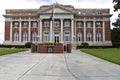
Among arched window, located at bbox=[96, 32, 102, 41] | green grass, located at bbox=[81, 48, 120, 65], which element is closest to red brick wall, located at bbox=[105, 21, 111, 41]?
arched window, located at bbox=[96, 32, 102, 41]

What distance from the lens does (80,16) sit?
229 ft

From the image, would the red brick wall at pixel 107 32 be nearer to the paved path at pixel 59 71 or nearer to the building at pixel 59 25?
the building at pixel 59 25

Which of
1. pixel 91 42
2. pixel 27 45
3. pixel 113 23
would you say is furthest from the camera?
pixel 113 23

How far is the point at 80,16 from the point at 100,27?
7428 millimetres

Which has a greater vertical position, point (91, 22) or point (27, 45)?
point (91, 22)

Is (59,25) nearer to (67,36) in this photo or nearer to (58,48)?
(67,36)

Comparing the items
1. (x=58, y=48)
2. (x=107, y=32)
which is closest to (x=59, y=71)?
(x=58, y=48)

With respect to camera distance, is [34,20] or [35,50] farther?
[34,20]

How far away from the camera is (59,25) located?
222 feet

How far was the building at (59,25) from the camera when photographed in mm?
66438

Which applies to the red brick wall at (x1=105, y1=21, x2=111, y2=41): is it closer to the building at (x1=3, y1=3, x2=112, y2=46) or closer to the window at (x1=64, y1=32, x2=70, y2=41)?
the building at (x1=3, y1=3, x2=112, y2=46)

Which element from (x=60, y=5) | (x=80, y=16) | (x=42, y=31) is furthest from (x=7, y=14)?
(x=80, y=16)

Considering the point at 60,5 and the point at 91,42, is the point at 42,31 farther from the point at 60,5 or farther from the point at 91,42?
the point at 91,42

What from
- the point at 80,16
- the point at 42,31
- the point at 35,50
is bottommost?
the point at 35,50
